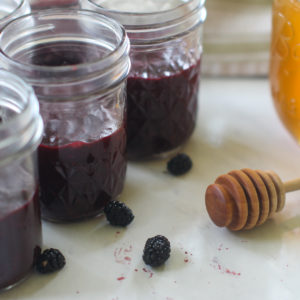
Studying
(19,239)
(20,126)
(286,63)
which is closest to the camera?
(20,126)

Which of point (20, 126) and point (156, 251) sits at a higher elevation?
point (20, 126)

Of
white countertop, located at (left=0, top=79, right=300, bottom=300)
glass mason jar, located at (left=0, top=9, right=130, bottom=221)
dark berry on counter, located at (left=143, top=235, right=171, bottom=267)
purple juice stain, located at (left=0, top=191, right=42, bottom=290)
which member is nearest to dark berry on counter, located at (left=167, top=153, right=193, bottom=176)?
white countertop, located at (left=0, top=79, right=300, bottom=300)

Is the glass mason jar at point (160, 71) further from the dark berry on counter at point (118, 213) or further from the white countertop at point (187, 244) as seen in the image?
the dark berry on counter at point (118, 213)

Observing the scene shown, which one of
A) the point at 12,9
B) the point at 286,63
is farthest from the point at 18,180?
the point at 286,63

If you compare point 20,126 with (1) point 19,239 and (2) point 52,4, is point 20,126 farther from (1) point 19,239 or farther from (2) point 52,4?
(2) point 52,4

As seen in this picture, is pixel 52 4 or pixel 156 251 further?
pixel 52 4

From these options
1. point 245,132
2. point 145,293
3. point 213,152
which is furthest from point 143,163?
point 145,293

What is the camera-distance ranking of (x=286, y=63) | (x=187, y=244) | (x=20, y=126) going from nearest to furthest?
(x=20, y=126)
(x=187, y=244)
(x=286, y=63)

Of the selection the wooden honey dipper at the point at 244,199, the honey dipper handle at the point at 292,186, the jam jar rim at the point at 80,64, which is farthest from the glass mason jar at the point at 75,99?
the honey dipper handle at the point at 292,186
